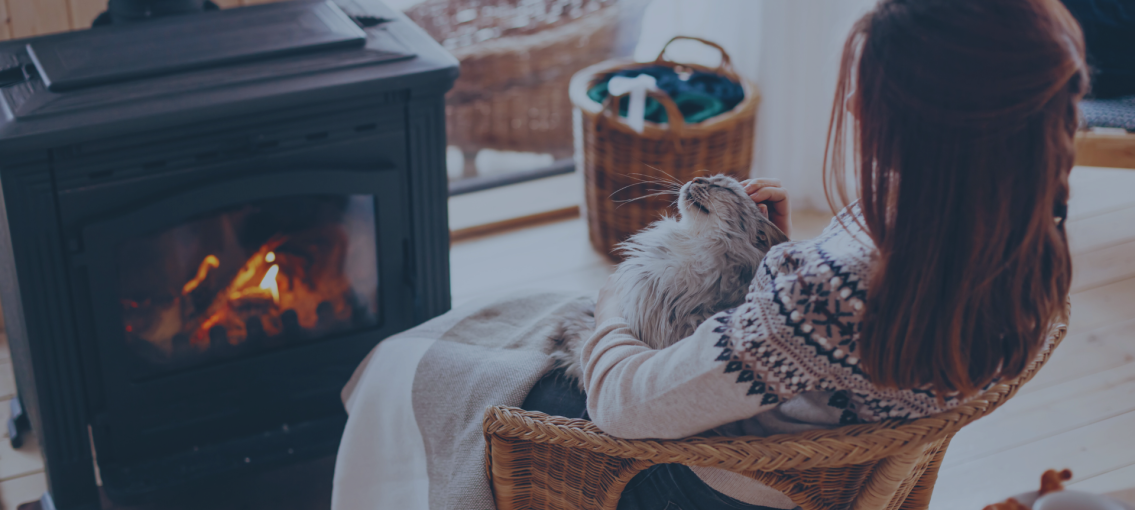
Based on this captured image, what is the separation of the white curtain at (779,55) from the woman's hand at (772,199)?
127 centimetres

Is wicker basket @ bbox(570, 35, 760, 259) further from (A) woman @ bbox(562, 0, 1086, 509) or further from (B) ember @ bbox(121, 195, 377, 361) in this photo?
(A) woman @ bbox(562, 0, 1086, 509)

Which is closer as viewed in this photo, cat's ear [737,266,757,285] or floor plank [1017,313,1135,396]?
cat's ear [737,266,757,285]

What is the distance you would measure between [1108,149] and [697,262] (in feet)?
4.33

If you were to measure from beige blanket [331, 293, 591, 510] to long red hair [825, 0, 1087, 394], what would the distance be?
0.54m

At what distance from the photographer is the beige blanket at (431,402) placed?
1.19 meters

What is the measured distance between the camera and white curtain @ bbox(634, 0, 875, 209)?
2.35 m

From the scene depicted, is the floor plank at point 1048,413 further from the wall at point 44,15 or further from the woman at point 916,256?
the wall at point 44,15

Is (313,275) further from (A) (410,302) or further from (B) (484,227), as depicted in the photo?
(B) (484,227)

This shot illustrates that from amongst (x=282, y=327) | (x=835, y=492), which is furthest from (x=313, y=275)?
(x=835, y=492)

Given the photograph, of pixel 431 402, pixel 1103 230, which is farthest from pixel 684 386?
pixel 1103 230

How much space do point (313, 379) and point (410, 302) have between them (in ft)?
0.76

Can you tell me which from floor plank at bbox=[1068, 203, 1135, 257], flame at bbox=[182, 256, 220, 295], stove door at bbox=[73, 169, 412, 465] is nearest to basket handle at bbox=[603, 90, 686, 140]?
stove door at bbox=[73, 169, 412, 465]

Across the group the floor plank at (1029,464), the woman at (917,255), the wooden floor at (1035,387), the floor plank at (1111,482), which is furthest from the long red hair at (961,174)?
the floor plank at (1111,482)

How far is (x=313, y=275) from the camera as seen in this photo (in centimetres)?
158
